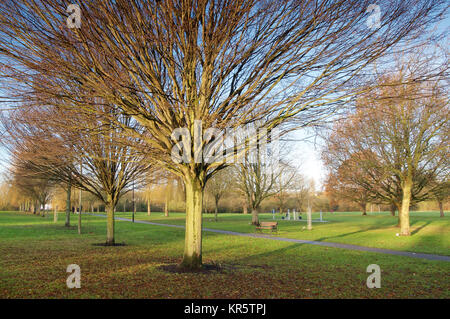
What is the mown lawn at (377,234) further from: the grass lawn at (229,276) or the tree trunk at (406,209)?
the grass lawn at (229,276)

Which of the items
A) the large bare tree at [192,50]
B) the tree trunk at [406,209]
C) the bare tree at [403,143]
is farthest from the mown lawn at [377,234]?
the large bare tree at [192,50]

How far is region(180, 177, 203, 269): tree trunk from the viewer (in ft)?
25.4

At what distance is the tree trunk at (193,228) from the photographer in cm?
773

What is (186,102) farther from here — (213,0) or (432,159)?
(432,159)

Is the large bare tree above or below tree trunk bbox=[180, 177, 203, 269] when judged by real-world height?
above

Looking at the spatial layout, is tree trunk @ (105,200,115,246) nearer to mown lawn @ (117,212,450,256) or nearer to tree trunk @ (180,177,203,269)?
tree trunk @ (180,177,203,269)

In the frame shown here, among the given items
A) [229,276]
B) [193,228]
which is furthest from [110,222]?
[229,276]

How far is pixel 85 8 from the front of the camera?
5562mm

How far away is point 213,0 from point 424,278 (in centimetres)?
802

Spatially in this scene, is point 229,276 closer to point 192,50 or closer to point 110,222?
point 192,50

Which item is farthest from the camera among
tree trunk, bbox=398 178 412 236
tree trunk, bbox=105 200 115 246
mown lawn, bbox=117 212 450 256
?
tree trunk, bbox=398 178 412 236

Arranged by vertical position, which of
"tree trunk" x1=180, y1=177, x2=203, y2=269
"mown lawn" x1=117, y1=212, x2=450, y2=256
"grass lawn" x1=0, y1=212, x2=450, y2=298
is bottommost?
"mown lawn" x1=117, y1=212, x2=450, y2=256

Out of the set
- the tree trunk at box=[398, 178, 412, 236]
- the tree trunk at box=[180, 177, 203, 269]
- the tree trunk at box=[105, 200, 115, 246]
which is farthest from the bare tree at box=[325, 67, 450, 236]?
the tree trunk at box=[105, 200, 115, 246]
